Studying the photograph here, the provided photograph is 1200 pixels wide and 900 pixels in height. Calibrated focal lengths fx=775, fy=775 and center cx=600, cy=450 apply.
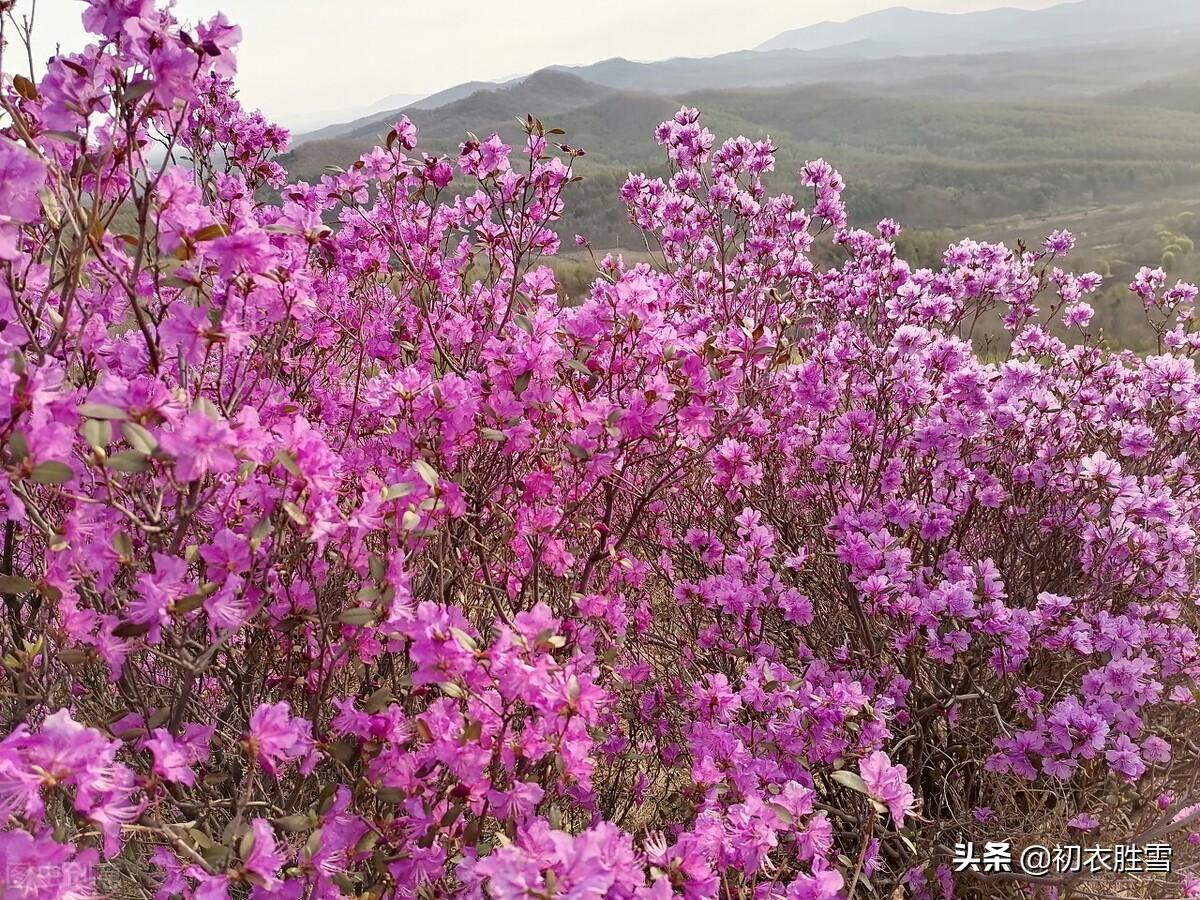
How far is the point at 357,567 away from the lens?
7.60 feet

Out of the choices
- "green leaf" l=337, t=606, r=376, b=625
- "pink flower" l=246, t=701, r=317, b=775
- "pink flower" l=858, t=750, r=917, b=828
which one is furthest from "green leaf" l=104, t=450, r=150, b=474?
"pink flower" l=858, t=750, r=917, b=828

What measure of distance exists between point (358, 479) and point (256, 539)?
1.10 metres

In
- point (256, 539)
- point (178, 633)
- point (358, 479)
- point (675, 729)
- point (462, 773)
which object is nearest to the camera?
point (256, 539)

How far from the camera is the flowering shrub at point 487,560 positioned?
169cm

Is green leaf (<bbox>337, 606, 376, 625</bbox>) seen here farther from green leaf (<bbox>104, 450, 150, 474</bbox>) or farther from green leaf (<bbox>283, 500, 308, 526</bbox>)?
green leaf (<bbox>104, 450, 150, 474</bbox>)

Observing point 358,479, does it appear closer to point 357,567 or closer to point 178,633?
point 357,567

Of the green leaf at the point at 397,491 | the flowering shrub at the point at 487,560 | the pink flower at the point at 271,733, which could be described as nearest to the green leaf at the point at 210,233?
the flowering shrub at the point at 487,560

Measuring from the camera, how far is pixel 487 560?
9.82 feet

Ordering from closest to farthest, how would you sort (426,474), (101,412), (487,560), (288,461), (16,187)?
1. (101,412)
2. (16,187)
3. (288,461)
4. (426,474)
5. (487,560)

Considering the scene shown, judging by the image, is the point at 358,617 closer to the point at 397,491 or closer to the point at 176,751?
the point at 397,491

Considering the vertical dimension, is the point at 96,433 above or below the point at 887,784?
above

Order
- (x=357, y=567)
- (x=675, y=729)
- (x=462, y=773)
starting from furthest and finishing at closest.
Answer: (x=675, y=729), (x=357, y=567), (x=462, y=773)

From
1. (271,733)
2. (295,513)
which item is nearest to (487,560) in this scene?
(271,733)

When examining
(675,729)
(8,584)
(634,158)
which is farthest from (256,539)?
(634,158)
